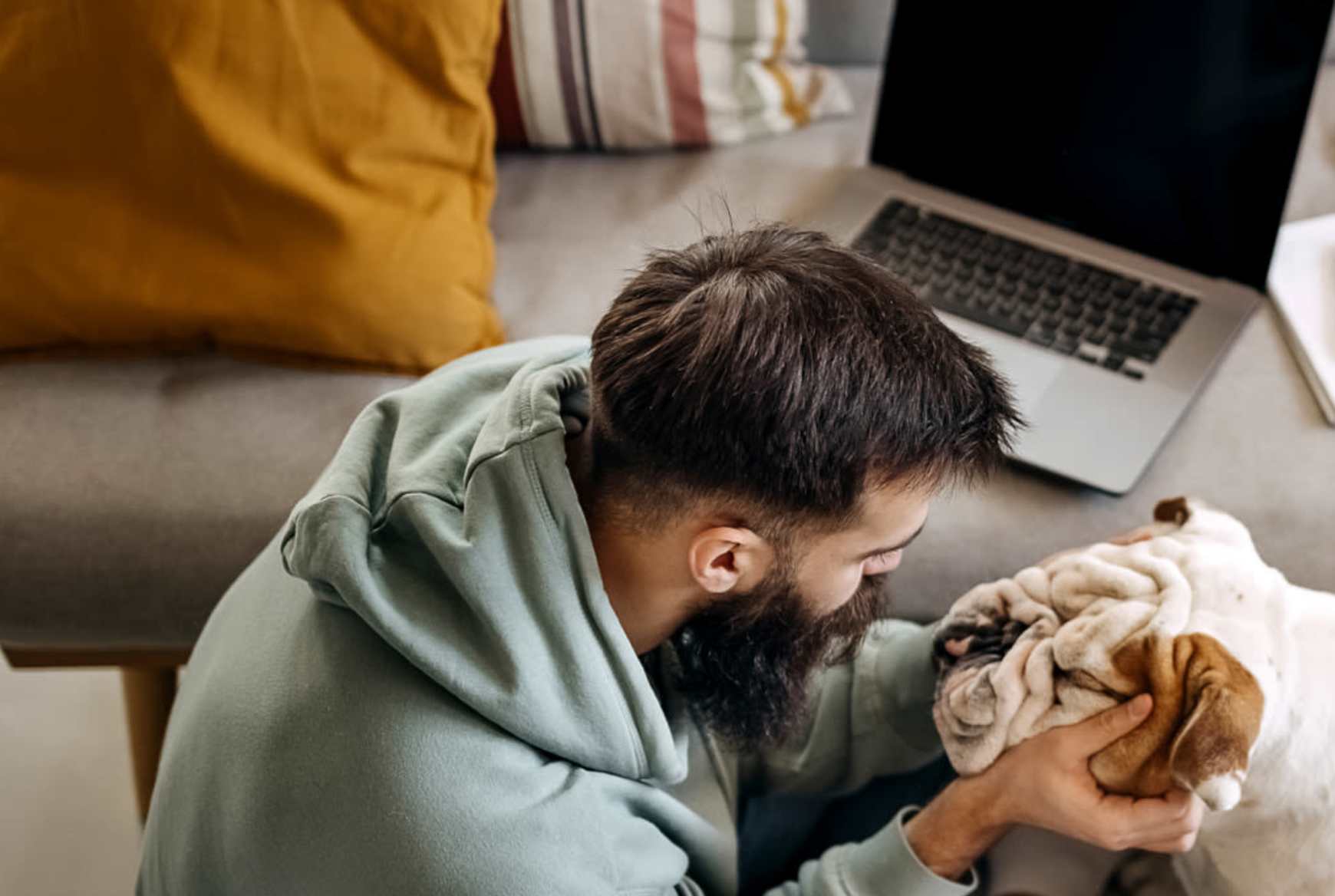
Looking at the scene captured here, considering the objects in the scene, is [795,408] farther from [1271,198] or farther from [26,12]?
[26,12]

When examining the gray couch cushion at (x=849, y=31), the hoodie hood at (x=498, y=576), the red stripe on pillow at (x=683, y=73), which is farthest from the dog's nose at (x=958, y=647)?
the gray couch cushion at (x=849, y=31)

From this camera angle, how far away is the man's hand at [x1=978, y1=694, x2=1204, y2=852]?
83 centimetres

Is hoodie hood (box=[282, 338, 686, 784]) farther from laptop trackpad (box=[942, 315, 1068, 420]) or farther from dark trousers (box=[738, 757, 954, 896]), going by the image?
laptop trackpad (box=[942, 315, 1068, 420])

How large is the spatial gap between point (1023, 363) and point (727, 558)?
1.69 ft

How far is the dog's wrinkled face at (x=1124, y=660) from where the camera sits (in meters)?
0.77

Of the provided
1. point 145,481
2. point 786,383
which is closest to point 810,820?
point 786,383

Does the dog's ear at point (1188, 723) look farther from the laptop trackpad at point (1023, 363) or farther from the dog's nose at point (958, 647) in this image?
the laptop trackpad at point (1023, 363)

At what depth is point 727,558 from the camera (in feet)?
2.68

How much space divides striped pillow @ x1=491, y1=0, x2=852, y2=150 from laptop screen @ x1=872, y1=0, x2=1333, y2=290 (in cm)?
14

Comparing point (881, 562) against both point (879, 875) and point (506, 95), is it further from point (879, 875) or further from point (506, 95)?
point (506, 95)

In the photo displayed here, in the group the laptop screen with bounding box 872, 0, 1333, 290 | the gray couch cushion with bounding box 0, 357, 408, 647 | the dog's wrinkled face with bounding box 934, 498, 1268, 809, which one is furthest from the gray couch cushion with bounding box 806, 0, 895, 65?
the dog's wrinkled face with bounding box 934, 498, 1268, 809

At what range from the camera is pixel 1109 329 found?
49.3 inches

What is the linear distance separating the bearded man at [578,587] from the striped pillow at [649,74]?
0.60 meters

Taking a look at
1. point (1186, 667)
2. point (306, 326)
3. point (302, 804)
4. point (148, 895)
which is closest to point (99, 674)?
point (306, 326)
